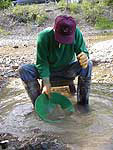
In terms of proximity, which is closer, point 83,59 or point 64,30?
point 64,30

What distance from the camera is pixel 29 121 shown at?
4.06m

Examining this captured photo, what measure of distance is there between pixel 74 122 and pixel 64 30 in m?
1.10

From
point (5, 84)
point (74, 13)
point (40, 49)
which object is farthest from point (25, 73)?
point (74, 13)

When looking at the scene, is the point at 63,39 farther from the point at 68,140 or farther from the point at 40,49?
the point at 68,140

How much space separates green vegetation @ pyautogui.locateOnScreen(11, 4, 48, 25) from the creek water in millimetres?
8587

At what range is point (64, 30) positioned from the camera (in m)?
3.60

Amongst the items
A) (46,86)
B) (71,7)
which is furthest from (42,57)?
(71,7)

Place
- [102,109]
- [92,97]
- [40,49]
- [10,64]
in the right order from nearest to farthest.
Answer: [40,49], [102,109], [92,97], [10,64]

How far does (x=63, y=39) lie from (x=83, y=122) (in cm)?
102

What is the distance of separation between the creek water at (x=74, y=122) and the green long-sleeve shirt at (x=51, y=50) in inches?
23.9

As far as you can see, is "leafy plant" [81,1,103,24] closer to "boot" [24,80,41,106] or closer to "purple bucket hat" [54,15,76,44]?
"boot" [24,80,41,106]

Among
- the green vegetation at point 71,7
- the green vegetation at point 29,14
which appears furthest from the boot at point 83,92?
the green vegetation at point 71,7

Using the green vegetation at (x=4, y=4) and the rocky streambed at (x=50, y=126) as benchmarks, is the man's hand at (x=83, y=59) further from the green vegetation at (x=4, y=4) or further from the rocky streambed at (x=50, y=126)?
the green vegetation at (x=4, y=4)

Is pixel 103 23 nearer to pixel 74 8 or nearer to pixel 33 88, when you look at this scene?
pixel 74 8
